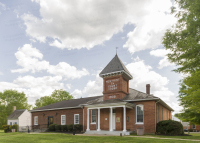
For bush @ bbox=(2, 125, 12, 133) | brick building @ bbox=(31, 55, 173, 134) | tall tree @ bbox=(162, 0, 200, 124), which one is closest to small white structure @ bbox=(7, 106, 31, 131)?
bush @ bbox=(2, 125, 12, 133)

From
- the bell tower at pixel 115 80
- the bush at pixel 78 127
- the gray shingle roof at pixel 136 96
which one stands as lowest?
→ the bush at pixel 78 127

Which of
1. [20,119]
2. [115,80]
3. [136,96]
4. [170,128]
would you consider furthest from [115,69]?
[20,119]

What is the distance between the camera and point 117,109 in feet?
76.0

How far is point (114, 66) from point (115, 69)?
0.81 m

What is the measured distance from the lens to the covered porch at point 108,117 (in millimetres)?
21641

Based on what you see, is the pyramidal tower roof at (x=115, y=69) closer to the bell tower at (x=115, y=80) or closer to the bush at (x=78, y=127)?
the bell tower at (x=115, y=80)

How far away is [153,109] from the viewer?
21000 millimetres

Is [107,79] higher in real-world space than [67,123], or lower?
higher

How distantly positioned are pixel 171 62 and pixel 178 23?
118 inches

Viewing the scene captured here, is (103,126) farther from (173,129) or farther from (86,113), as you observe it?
(173,129)

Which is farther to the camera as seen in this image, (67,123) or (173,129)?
(67,123)

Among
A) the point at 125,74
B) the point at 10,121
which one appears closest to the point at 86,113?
the point at 125,74

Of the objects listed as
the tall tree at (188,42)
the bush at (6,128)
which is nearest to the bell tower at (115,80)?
the tall tree at (188,42)

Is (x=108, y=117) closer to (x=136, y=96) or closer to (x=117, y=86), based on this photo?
(x=117, y=86)
